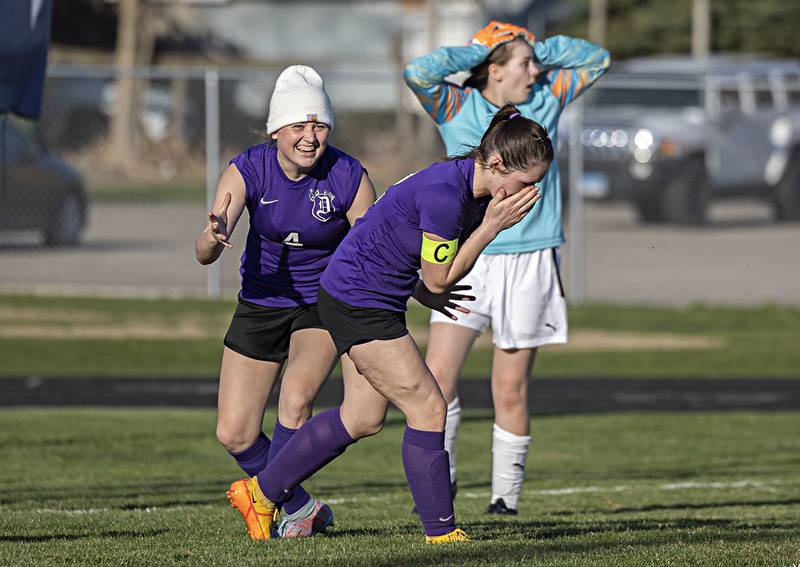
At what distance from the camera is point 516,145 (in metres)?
5.86

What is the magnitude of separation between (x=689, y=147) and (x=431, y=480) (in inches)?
665

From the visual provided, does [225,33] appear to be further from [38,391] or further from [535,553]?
[535,553]

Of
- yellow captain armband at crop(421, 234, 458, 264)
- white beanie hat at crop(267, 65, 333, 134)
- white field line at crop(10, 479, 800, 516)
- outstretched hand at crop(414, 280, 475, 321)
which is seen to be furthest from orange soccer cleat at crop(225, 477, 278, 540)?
white field line at crop(10, 479, 800, 516)

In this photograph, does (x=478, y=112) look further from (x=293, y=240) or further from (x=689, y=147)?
(x=689, y=147)

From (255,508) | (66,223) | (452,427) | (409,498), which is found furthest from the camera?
(66,223)

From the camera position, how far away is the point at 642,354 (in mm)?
16922

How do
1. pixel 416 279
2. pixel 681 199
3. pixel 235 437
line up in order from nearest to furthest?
pixel 416 279 < pixel 235 437 < pixel 681 199

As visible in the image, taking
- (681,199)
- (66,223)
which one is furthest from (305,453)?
(681,199)

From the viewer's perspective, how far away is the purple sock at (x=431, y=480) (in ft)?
19.9

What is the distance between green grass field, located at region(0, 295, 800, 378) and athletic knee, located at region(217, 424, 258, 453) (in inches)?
337

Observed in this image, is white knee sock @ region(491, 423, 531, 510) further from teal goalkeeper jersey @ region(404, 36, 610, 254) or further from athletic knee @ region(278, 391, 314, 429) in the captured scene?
athletic knee @ region(278, 391, 314, 429)

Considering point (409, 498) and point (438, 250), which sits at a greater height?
point (438, 250)

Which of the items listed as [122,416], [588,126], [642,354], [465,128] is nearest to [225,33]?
[588,126]

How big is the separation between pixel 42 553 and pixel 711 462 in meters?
5.96
